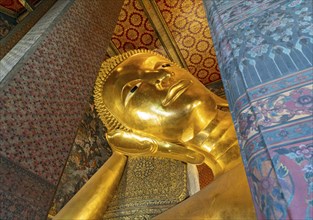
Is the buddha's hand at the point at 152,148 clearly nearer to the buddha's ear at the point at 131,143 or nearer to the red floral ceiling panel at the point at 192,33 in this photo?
the buddha's ear at the point at 131,143

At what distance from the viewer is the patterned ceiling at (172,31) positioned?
12.4ft

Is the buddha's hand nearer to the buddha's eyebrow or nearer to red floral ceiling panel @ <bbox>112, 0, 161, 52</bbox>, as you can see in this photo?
the buddha's eyebrow

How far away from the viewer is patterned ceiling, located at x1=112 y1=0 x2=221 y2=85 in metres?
3.77

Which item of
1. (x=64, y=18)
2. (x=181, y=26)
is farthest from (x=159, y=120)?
(x=181, y=26)

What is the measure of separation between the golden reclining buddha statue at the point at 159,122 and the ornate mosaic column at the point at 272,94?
33.6 inches

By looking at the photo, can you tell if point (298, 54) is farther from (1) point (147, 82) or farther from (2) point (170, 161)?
(2) point (170, 161)

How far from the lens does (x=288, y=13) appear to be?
1149mm

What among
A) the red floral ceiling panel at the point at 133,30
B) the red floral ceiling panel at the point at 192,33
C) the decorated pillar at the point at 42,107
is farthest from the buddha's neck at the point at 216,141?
the red floral ceiling panel at the point at 133,30

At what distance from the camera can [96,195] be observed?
2238mm

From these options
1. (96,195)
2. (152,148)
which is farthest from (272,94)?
(96,195)

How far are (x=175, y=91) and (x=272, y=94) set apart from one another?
127 cm

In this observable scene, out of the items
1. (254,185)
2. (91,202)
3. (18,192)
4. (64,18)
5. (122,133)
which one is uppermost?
(64,18)

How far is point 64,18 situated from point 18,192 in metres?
1.03

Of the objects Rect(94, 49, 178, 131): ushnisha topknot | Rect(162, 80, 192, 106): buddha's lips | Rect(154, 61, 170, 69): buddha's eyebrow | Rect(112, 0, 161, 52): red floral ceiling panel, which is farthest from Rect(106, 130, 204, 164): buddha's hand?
Rect(112, 0, 161, 52): red floral ceiling panel
